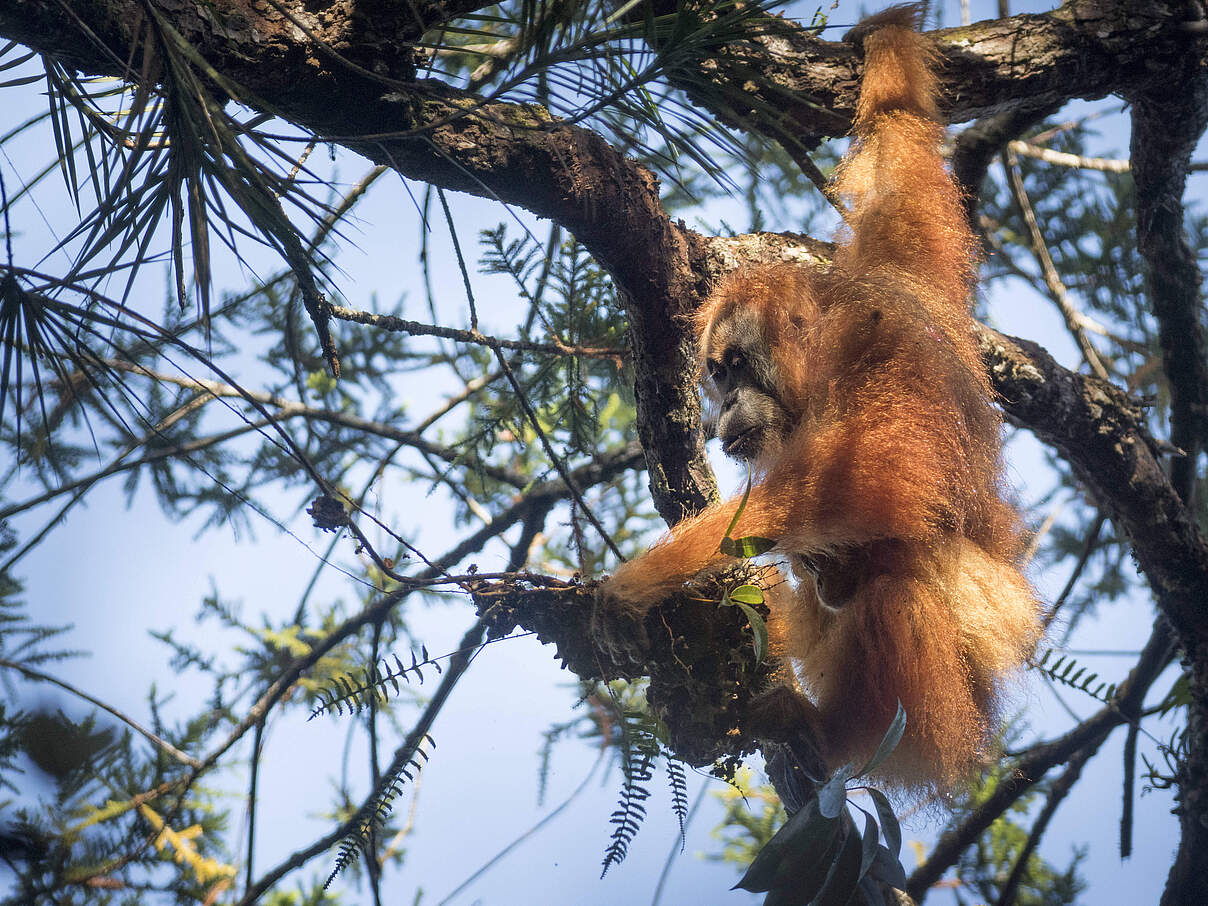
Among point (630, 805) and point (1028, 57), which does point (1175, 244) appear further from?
point (630, 805)

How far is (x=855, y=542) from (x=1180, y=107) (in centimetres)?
200

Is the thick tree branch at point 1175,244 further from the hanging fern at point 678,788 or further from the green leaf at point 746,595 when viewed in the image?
the hanging fern at point 678,788

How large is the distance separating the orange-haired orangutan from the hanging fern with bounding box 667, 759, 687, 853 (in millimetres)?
310

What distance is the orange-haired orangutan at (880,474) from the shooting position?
6.19 feet

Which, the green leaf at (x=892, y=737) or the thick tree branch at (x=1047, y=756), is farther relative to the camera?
the thick tree branch at (x=1047, y=756)

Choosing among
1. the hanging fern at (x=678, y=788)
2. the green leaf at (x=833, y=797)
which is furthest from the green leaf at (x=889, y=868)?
the hanging fern at (x=678, y=788)

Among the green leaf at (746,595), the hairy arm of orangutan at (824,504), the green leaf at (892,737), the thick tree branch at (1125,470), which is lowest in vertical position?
the green leaf at (892,737)

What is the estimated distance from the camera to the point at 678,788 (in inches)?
81.9

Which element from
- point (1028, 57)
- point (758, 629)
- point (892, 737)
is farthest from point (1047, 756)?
point (1028, 57)

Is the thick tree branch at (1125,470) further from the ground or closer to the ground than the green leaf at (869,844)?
further from the ground

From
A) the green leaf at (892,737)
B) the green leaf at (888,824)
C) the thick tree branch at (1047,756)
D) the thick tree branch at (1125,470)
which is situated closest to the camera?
the green leaf at (892,737)

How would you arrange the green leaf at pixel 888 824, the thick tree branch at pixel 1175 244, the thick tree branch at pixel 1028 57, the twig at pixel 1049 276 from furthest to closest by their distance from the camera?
the twig at pixel 1049 276 < the thick tree branch at pixel 1175 244 < the thick tree branch at pixel 1028 57 < the green leaf at pixel 888 824

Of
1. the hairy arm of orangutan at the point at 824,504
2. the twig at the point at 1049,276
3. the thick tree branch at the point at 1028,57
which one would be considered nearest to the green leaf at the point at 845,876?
the hairy arm of orangutan at the point at 824,504

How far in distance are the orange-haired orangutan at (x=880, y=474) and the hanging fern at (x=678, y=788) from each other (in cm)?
31
